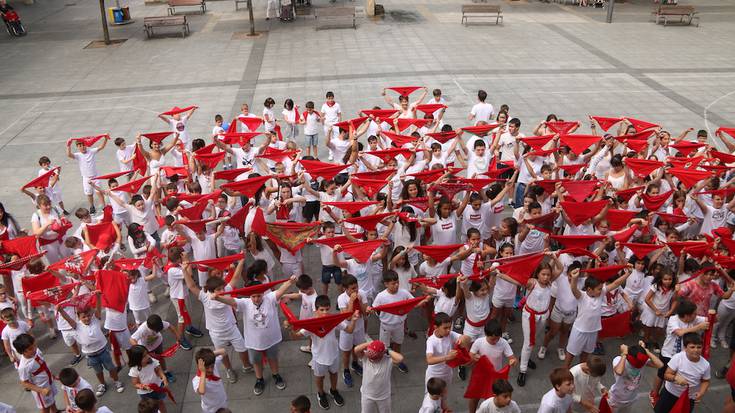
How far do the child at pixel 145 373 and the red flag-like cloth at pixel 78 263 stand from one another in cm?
205

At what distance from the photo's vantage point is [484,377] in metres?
6.18

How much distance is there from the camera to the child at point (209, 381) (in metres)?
5.90

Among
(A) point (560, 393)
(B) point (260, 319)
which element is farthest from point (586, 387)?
(B) point (260, 319)

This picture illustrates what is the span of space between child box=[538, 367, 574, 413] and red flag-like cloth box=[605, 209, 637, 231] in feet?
11.4

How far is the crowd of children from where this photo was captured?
6246mm

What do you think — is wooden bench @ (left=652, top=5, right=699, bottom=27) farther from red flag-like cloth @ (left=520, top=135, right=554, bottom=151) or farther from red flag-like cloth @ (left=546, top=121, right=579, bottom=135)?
red flag-like cloth @ (left=520, top=135, right=554, bottom=151)

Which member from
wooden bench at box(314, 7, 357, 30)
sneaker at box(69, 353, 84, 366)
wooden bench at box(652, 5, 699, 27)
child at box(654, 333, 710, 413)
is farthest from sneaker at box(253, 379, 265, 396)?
wooden bench at box(652, 5, 699, 27)

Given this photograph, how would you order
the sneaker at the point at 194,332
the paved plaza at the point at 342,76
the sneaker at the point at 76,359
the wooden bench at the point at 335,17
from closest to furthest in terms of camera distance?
the sneaker at the point at 76,359
the sneaker at the point at 194,332
the paved plaza at the point at 342,76
the wooden bench at the point at 335,17

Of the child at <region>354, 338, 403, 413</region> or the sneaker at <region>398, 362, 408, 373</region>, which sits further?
the sneaker at <region>398, 362, 408, 373</region>

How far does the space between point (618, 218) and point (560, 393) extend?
3733 millimetres

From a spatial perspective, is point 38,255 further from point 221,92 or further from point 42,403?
point 221,92

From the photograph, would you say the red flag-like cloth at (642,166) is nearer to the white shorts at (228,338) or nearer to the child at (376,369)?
the child at (376,369)

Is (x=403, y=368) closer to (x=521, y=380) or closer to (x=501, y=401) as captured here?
(x=521, y=380)

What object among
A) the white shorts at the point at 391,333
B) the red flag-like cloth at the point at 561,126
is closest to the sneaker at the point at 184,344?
the white shorts at the point at 391,333
